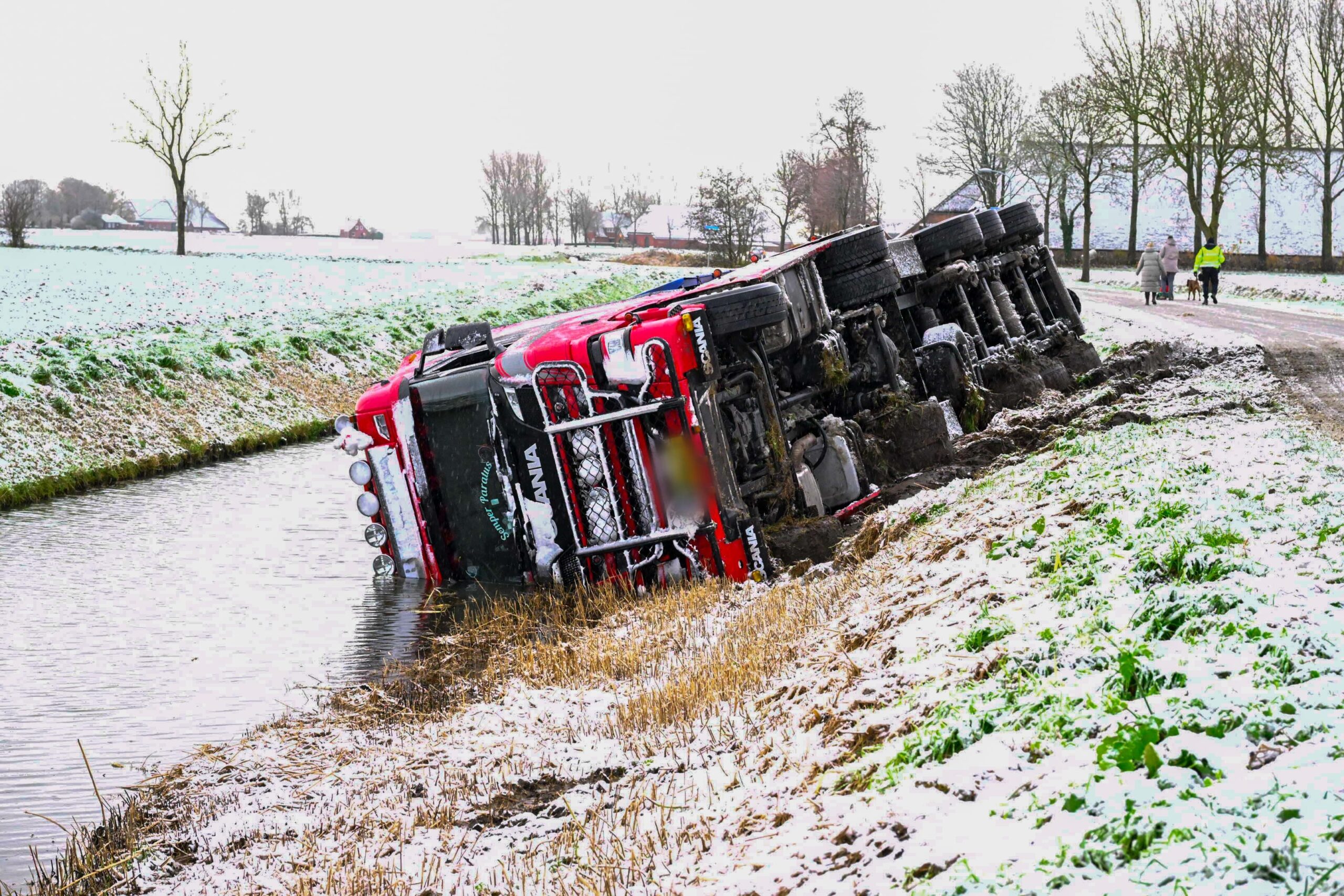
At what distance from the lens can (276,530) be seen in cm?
1123

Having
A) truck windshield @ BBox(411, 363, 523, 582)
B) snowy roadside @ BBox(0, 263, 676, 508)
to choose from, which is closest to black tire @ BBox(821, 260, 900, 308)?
truck windshield @ BBox(411, 363, 523, 582)

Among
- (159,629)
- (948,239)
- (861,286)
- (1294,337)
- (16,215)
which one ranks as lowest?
(1294,337)

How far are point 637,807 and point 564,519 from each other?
3952mm

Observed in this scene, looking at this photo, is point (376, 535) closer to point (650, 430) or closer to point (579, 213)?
point (650, 430)

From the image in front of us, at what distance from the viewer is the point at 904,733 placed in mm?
3729

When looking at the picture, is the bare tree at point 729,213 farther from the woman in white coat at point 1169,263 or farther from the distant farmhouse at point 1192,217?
the woman in white coat at point 1169,263

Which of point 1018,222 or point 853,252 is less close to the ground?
point 853,252

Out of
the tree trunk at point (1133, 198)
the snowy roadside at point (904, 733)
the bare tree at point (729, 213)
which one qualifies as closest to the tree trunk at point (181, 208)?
the bare tree at point (729, 213)

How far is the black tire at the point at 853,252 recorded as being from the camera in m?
10.5

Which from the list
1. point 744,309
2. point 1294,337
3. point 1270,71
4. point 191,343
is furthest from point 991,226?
point 1270,71

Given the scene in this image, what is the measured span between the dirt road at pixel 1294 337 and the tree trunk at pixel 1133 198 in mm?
14010

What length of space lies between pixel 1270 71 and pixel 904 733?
40.9 meters

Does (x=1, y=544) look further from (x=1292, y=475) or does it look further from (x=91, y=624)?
(x=1292, y=475)

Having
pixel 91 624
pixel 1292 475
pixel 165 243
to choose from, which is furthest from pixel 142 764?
pixel 165 243
